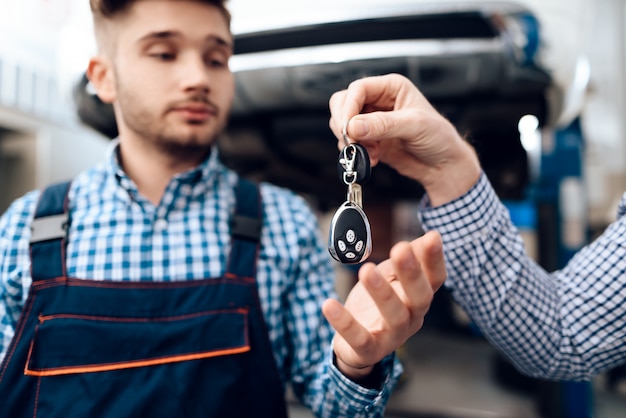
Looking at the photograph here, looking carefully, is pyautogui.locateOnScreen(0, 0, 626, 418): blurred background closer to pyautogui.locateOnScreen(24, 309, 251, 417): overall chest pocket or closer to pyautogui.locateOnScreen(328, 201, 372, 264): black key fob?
pyautogui.locateOnScreen(328, 201, 372, 264): black key fob

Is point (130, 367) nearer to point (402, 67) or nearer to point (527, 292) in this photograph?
point (527, 292)

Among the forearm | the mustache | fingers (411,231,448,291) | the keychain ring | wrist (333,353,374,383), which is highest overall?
the mustache

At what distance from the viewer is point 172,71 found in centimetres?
62

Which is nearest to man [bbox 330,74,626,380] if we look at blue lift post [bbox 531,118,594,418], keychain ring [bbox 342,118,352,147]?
keychain ring [bbox 342,118,352,147]

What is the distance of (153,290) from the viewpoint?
0.58 meters

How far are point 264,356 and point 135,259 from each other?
0.22 meters

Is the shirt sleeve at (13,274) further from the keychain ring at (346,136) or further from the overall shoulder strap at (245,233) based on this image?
the keychain ring at (346,136)

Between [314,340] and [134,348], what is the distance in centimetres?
25

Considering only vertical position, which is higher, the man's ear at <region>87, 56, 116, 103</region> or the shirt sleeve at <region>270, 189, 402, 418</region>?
the man's ear at <region>87, 56, 116, 103</region>

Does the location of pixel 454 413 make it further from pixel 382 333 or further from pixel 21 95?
pixel 21 95

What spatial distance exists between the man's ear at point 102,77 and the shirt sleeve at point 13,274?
0.73ft

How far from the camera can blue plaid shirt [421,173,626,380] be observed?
1.70 ft

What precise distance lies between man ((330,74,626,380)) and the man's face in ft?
0.95

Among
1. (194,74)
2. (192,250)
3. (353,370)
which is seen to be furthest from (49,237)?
(353,370)
